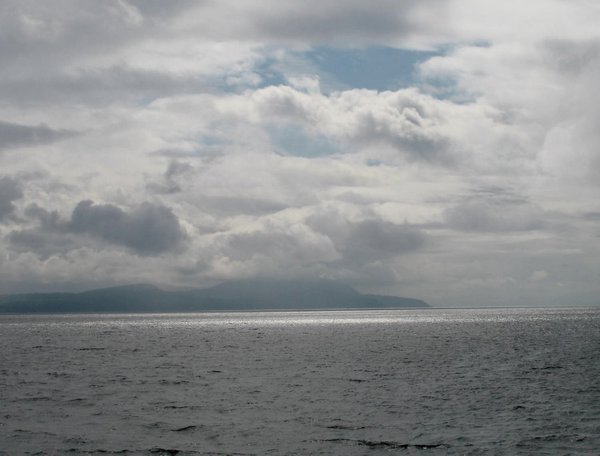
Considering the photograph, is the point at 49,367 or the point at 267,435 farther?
the point at 49,367

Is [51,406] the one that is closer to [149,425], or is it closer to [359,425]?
[149,425]

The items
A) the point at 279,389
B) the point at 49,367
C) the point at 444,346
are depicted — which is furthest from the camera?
the point at 444,346

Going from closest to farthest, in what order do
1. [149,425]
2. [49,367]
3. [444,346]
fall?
1. [149,425]
2. [49,367]
3. [444,346]

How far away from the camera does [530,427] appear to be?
47.3m

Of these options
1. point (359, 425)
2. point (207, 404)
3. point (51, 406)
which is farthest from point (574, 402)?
point (51, 406)

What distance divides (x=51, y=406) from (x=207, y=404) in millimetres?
13830

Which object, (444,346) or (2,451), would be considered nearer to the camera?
(2,451)

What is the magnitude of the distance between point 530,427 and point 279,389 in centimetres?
2821

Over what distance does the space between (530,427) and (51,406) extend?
40.5 m

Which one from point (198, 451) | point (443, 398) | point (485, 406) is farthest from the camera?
point (443, 398)

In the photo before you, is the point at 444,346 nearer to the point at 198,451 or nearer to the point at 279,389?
the point at 279,389

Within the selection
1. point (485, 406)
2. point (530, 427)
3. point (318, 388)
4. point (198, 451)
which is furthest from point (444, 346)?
point (198, 451)

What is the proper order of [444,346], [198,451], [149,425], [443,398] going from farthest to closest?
[444,346], [443,398], [149,425], [198,451]

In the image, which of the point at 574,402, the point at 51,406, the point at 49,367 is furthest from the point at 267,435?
the point at 49,367
